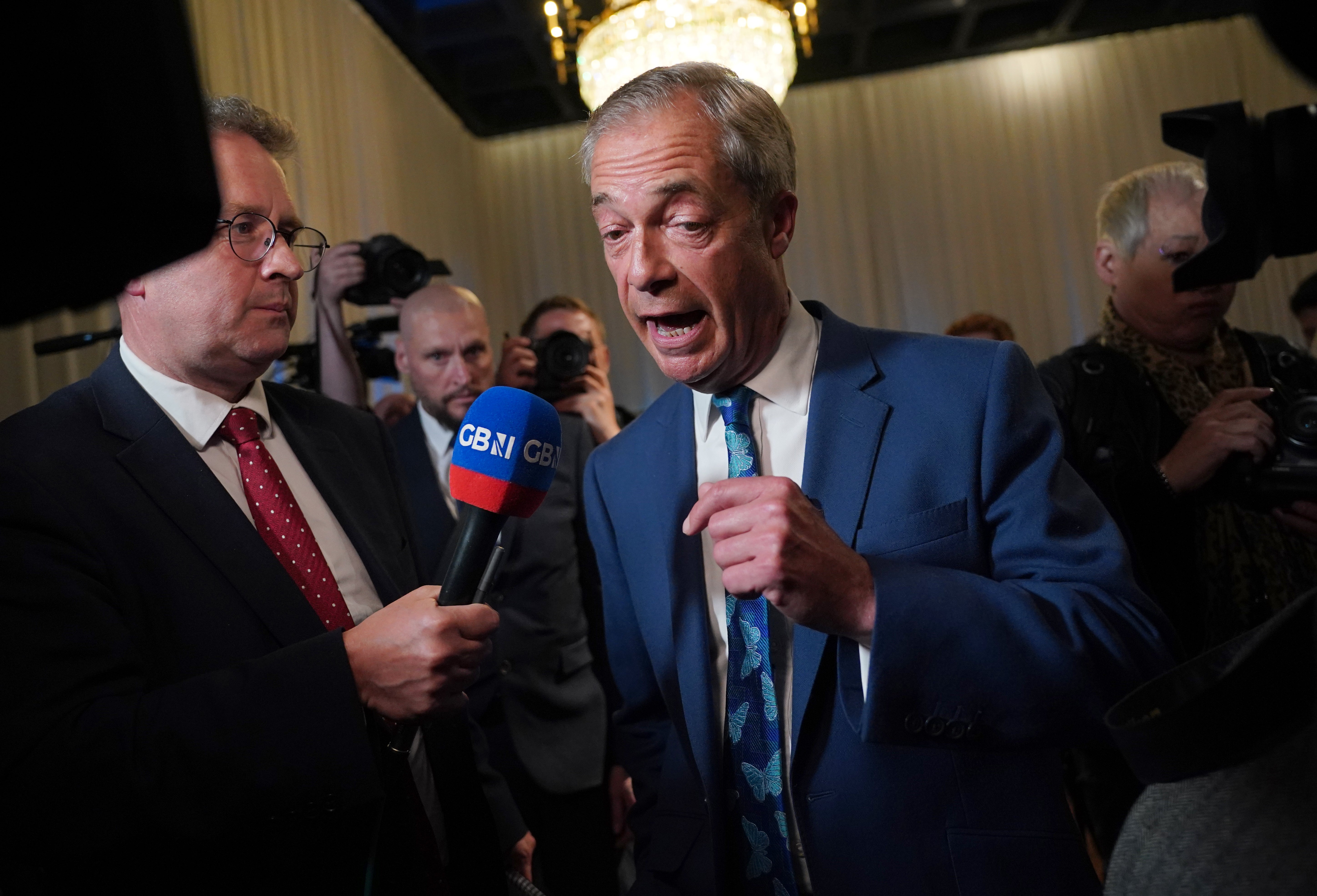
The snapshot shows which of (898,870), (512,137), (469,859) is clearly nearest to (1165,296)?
(898,870)

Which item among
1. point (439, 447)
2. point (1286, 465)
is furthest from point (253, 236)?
point (1286, 465)

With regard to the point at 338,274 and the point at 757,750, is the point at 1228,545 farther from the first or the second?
the point at 338,274

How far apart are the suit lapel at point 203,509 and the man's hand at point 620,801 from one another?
0.85m

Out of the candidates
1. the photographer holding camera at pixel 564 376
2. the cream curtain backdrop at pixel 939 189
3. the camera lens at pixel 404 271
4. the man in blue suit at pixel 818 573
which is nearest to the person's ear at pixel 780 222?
the man in blue suit at pixel 818 573

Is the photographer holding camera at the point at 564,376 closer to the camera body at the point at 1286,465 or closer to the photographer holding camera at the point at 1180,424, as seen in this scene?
the photographer holding camera at the point at 1180,424

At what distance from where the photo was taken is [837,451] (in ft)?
4.10

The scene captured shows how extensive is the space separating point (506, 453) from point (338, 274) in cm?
153

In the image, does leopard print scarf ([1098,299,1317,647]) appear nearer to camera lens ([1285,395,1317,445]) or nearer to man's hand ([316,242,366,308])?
camera lens ([1285,395,1317,445])

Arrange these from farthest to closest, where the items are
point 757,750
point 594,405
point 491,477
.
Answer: point 594,405, point 757,750, point 491,477

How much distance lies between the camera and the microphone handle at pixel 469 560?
40.9 inches

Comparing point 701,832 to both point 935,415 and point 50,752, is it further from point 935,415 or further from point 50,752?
point 50,752

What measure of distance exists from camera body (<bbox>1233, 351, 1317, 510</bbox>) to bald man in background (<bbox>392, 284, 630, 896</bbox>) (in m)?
1.51

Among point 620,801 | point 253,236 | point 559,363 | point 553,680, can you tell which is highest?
point 253,236

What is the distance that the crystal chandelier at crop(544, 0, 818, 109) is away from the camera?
138 inches
